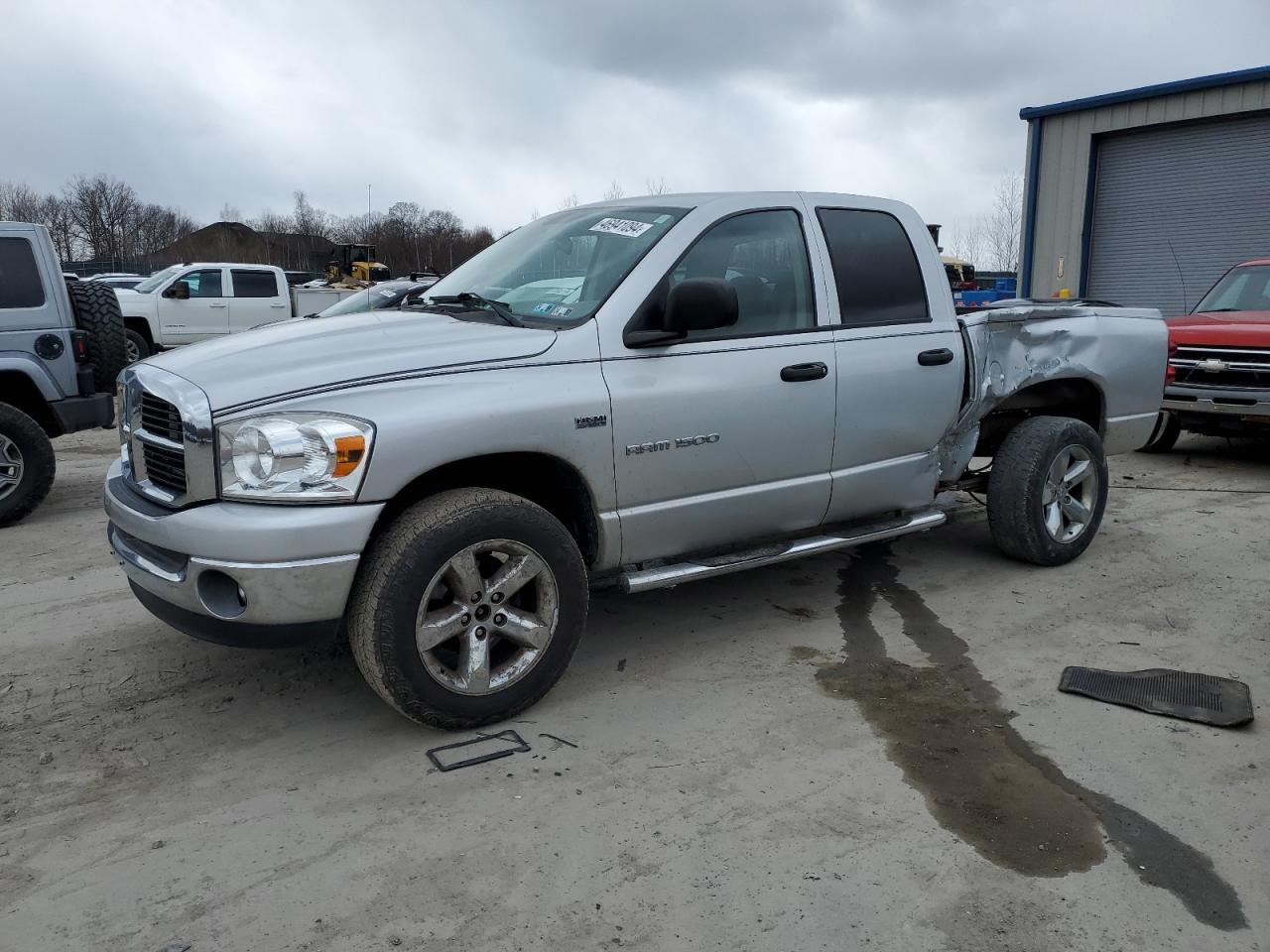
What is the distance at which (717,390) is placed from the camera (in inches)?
158

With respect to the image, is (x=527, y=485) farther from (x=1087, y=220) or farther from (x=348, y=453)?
(x=1087, y=220)

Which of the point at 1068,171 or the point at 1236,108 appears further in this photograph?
the point at 1068,171

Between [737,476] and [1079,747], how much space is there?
1606 millimetres

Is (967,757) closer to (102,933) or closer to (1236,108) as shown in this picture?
(102,933)

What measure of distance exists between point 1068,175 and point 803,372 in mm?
14226

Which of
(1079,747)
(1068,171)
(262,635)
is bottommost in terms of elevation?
(1079,747)

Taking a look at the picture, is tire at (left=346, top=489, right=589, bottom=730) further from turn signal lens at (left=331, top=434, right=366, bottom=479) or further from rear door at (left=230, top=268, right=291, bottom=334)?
rear door at (left=230, top=268, right=291, bottom=334)

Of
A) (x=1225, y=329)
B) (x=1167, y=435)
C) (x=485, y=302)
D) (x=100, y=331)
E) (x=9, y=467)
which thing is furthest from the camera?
(x=1167, y=435)

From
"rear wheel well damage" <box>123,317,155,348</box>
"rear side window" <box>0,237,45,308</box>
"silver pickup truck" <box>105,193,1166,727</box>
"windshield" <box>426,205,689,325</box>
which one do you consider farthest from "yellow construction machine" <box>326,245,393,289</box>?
"silver pickup truck" <box>105,193,1166,727</box>

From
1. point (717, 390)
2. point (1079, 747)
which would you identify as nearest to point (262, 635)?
point (717, 390)

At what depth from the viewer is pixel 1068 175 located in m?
16.2

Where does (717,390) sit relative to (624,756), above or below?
above

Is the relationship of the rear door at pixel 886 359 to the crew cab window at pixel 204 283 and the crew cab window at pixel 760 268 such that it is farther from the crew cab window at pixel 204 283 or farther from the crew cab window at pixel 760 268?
the crew cab window at pixel 204 283

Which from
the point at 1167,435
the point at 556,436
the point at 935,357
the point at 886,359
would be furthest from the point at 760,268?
the point at 1167,435
